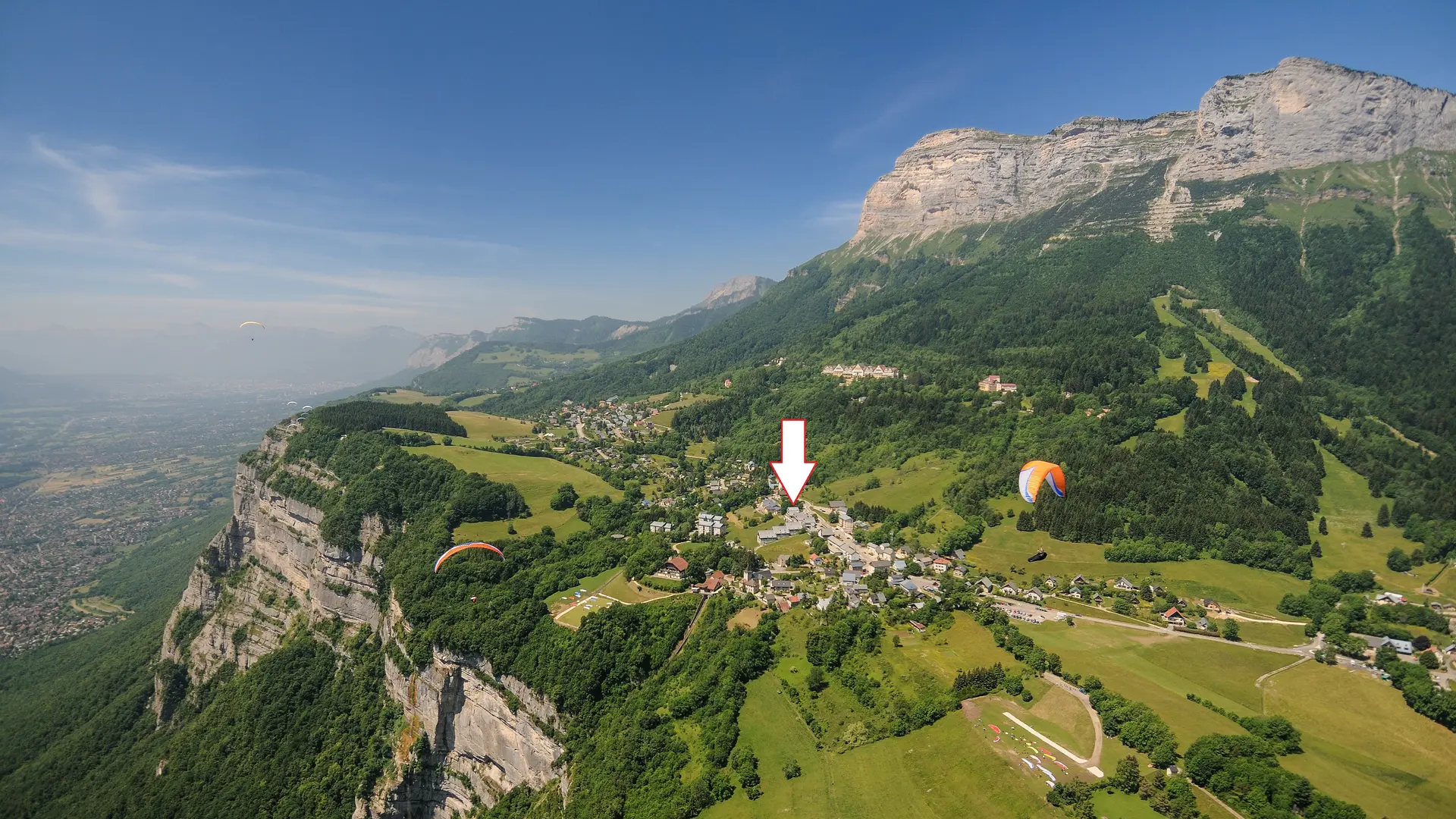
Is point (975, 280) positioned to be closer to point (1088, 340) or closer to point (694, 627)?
point (1088, 340)

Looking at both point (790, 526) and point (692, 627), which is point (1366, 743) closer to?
point (692, 627)

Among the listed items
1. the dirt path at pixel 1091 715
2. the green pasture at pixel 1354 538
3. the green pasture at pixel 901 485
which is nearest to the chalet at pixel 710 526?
the green pasture at pixel 901 485

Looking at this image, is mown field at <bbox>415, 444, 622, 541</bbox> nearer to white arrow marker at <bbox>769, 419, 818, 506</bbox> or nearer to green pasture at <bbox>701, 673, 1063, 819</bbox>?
white arrow marker at <bbox>769, 419, 818, 506</bbox>

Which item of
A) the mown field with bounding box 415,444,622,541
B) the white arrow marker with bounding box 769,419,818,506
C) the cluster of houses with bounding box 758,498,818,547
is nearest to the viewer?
the white arrow marker with bounding box 769,419,818,506

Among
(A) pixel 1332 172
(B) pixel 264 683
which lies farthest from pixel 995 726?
(A) pixel 1332 172

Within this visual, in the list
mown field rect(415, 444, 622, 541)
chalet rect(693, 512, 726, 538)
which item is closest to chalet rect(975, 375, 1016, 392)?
chalet rect(693, 512, 726, 538)

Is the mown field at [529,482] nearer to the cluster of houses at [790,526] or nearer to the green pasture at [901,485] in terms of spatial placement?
the cluster of houses at [790,526]

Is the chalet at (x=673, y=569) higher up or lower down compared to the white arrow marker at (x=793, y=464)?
lower down
